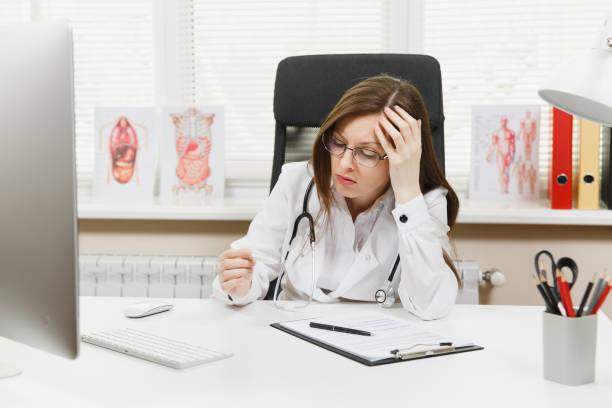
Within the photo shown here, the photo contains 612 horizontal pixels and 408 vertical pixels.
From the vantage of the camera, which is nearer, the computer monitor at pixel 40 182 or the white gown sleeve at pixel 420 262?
the computer monitor at pixel 40 182

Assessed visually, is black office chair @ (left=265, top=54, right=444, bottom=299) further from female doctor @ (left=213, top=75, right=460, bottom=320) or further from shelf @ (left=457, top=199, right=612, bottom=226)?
shelf @ (left=457, top=199, right=612, bottom=226)

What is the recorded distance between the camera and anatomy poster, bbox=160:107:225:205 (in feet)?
6.63

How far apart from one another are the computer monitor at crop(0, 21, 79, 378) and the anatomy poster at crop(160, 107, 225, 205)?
1328mm

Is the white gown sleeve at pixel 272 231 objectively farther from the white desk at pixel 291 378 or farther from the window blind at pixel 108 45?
the window blind at pixel 108 45

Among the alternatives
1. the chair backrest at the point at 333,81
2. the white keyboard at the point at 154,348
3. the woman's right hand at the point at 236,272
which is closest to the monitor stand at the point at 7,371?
the white keyboard at the point at 154,348

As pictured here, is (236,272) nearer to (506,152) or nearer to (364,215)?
(364,215)

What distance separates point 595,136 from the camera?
1.80 meters

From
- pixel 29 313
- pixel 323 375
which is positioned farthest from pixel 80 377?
pixel 323 375

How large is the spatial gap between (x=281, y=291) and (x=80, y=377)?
2.30 ft

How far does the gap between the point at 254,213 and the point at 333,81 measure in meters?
0.56

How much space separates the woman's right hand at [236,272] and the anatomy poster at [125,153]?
960 millimetres

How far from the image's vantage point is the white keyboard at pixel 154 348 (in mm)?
866

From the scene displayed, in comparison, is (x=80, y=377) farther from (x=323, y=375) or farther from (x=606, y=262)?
(x=606, y=262)

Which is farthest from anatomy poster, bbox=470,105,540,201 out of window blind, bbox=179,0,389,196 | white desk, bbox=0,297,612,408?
white desk, bbox=0,297,612,408
